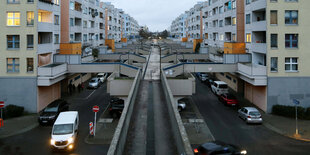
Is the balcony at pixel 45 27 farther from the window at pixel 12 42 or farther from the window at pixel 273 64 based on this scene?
the window at pixel 273 64

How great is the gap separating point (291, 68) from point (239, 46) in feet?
35.8

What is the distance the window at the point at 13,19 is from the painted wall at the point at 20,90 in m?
6.15

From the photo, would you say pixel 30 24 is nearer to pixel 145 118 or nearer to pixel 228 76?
pixel 145 118

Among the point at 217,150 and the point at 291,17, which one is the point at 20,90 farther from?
the point at 291,17

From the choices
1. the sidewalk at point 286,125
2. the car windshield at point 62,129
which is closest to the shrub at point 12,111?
the car windshield at point 62,129

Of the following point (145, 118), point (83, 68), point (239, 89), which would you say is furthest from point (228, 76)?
point (145, 118)

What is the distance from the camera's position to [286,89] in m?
28.8

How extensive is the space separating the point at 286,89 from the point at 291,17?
795 centimetres

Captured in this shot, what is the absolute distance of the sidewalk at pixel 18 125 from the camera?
2292cm

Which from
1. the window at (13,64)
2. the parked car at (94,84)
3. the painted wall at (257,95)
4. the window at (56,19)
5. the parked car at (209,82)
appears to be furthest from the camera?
the parked car at (209,82)

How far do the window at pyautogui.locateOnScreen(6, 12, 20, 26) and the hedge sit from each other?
30008 mm

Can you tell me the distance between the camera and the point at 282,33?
93.5 feet

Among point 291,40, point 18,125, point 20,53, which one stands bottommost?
point 18,125

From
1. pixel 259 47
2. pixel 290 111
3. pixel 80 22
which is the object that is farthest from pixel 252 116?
pixel 80 22
